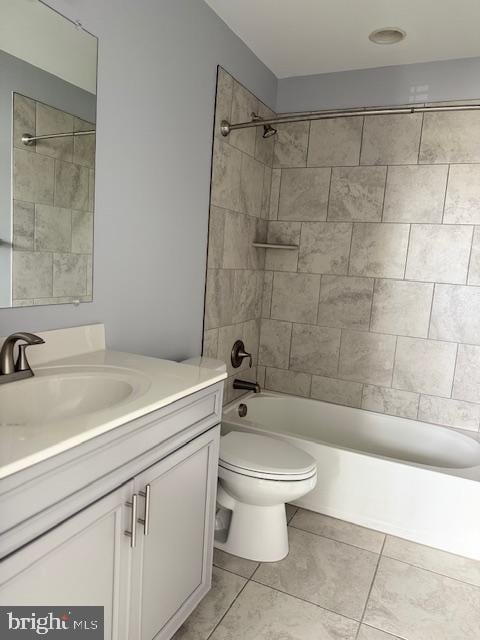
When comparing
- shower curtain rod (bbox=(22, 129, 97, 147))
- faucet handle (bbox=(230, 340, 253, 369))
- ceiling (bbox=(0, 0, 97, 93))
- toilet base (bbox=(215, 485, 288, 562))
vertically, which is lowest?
toilet base (bbox=(215, 485, 288, 562))

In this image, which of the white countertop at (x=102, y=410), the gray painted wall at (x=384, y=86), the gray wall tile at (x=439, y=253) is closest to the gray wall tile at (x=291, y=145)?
the gray painted wall at (x=384, y=86)

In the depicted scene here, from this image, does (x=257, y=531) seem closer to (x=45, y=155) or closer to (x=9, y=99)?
(x=45, y=155)

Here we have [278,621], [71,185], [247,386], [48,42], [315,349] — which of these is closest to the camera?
[48,42]

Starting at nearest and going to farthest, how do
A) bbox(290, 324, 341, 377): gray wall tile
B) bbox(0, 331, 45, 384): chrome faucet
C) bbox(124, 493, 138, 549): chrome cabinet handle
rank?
bbox(124, 493, 138, 549): chrome cabinet handle
bbox(0, 331, 45, 384): chrome faucet
bbox(290, 324, 341, 377): gray wall tile

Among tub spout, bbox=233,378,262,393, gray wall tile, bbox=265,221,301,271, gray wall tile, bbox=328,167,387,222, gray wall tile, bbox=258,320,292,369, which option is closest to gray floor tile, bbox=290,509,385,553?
tub spout, bbox=233,378,262,393

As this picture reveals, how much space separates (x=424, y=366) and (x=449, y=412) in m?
0.30

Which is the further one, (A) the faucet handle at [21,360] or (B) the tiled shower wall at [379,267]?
(B) the tiled shower wall at [379,267]

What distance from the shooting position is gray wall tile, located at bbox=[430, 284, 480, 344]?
8.59 feet

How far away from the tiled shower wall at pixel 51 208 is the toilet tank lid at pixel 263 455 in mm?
A: 902

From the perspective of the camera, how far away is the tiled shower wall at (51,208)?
140 centimetres

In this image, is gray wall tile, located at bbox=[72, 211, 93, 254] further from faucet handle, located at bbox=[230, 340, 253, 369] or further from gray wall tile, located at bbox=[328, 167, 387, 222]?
gray wall tile, located at bbox=[328, 167, 387, 222]

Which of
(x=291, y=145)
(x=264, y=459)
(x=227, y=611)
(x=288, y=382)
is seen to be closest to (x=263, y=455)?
(x=264, y=459)

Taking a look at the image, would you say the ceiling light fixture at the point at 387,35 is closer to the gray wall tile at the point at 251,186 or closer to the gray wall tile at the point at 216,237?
the gray wall tile at the point at 251,186

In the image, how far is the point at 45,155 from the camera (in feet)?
4.80
